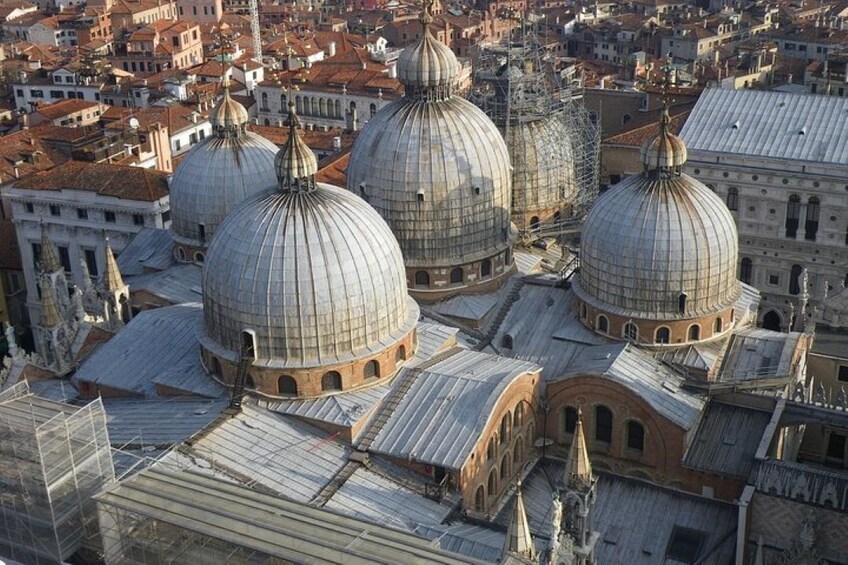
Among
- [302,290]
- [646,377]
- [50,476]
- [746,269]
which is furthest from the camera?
[746,269]

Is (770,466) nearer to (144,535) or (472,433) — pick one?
(472,433)

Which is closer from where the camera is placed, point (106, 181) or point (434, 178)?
point (434, 178)

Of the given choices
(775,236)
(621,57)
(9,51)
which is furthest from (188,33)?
(775,236)

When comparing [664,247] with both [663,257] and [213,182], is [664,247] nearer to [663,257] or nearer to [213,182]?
[663,257]

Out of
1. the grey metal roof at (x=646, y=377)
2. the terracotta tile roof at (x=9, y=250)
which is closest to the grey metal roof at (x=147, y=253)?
the terracotta tile roof at (x=9, y=250)

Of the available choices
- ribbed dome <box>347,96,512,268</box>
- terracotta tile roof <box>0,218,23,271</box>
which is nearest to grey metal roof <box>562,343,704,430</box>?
ribbed dome <box>347,96,512,268</box>

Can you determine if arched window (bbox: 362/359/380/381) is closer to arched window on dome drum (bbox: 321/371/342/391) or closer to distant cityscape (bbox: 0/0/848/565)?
distant cityscape (bbox: 0/0/848/565)

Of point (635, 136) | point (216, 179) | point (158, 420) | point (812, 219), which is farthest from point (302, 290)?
point (635, 136)
